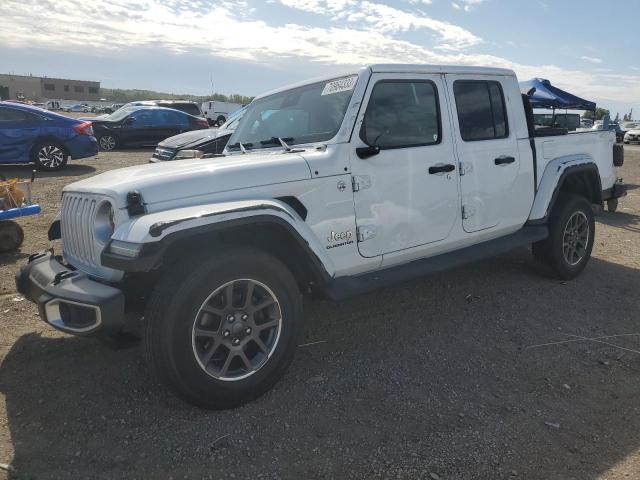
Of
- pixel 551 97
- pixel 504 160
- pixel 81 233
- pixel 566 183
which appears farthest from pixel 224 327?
pixel 551 97

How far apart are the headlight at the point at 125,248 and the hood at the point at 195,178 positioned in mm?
258

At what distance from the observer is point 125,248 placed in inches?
100

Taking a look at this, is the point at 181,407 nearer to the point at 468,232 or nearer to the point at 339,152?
the point at 339,152

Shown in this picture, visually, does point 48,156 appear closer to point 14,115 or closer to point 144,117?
point 14,115

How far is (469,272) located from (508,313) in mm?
1118

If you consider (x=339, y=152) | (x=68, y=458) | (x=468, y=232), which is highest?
(x=339, y=152)

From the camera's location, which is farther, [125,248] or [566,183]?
Answer: [566,183]

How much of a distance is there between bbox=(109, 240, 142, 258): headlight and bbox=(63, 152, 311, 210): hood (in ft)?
0.85

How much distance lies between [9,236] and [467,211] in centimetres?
492

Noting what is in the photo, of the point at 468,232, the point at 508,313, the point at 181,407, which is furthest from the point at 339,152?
the point at 508,313

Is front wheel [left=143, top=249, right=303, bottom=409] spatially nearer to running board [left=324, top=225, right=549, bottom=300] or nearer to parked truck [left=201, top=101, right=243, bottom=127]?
running board [left=324, top=225, right=549, bottom=300]

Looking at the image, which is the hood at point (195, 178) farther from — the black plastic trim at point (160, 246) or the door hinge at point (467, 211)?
the door hinge at point (467, 211)

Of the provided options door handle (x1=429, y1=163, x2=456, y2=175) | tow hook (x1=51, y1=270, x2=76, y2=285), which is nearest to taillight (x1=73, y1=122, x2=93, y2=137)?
tow hook (x1=51, y1=270, x2=76, y2=285)

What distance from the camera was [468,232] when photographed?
4184 mm
